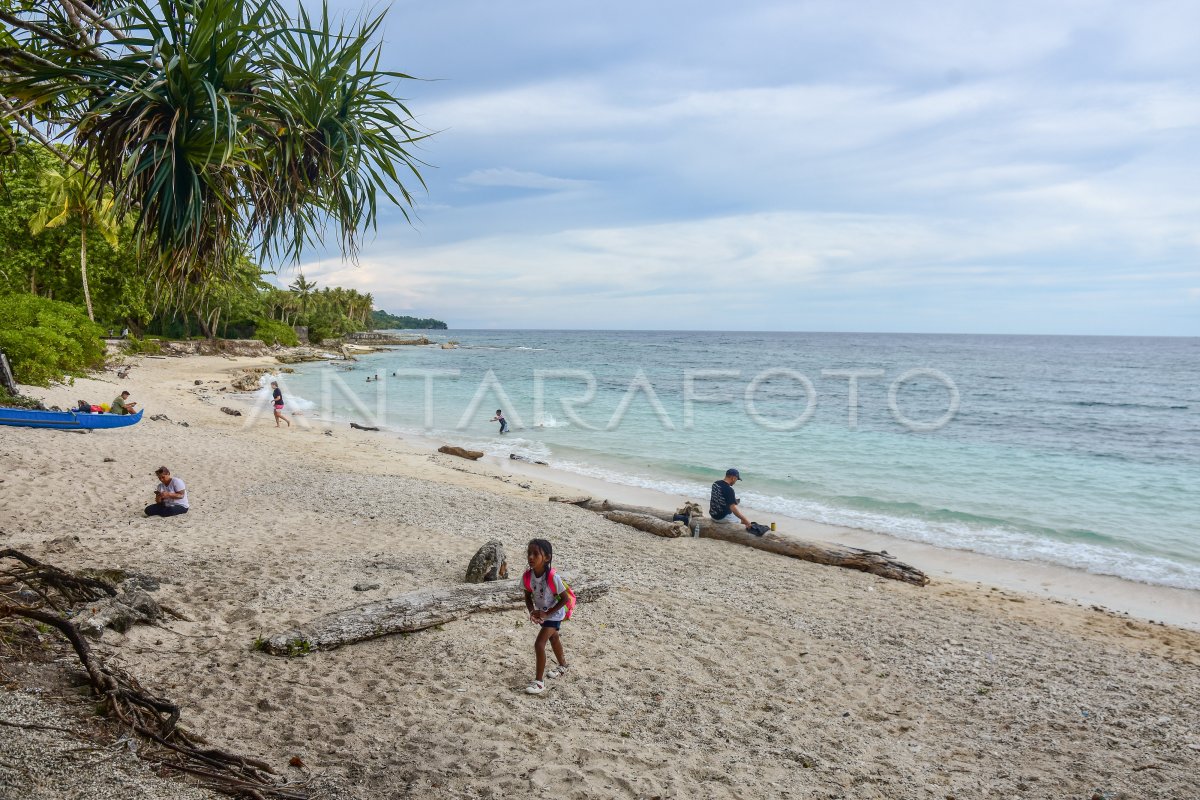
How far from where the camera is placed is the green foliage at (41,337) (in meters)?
19.9

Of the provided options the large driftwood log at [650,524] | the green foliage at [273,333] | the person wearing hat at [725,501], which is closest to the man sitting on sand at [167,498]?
the large driftwood log at [650,524]

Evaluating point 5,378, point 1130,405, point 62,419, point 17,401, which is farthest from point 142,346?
point 1130,405

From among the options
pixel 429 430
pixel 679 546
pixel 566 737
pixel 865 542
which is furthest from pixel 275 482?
pixel 429 430

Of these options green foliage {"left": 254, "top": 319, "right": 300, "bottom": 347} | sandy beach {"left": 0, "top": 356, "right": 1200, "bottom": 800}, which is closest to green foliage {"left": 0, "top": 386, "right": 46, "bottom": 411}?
sandy beach {"left": 0, "top": 356, "right": 1200, "bottom": 800}

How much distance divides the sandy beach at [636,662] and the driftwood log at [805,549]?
0.97 ft

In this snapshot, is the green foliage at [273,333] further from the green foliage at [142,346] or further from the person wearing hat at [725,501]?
the person wearing hat at [725,501]

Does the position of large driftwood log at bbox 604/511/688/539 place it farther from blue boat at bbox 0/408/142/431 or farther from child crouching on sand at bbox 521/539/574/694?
blue boat at bbox 0/408/142/431

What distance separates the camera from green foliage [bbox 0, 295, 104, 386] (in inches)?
785

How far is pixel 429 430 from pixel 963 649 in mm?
22631

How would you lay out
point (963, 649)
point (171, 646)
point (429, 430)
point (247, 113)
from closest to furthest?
point (247, 113)
point (171, 646)
point (963, 649)
point (429, 430)

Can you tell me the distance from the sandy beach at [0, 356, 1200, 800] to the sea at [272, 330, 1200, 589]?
9.92ft

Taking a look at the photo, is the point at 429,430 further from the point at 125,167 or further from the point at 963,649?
Answer: the point at 125,167

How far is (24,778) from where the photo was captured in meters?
3.26

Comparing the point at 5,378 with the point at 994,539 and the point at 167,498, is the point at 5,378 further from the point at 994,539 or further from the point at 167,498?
the point at 994,539
